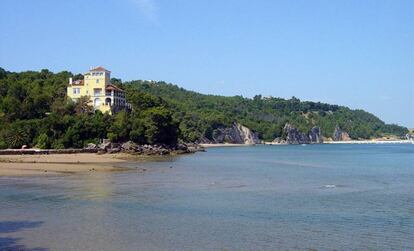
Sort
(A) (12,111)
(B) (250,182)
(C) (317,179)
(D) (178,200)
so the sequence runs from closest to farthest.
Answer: (D) (178,200), (B) (250,182), (C) (317,179), (A) (12,111)

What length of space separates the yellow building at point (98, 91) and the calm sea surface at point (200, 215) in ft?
203

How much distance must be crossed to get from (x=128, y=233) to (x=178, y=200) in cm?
1045

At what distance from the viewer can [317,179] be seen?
48.9m

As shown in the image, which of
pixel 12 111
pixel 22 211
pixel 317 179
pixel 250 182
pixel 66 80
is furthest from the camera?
pixel 66 80

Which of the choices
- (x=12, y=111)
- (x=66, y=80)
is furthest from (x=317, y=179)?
(x=66, y=80)

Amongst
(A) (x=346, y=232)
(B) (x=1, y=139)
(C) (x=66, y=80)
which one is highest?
(C) (x=66, y=80)

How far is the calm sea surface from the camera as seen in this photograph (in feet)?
65.9

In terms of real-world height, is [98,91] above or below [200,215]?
above

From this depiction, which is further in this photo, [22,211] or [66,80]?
[66,80]

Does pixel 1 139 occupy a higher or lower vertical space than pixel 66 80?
lower

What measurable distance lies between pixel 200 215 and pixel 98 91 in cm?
8219

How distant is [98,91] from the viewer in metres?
105

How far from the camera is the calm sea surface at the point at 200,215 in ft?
65.9

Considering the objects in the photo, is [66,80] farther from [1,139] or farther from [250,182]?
[250,182]
